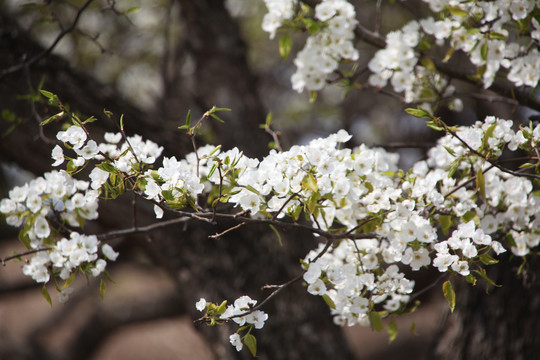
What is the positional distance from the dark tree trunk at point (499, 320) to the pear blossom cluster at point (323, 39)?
1.25m

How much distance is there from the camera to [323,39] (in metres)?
1.84

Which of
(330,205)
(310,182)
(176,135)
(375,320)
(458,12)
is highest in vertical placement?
(458,12)

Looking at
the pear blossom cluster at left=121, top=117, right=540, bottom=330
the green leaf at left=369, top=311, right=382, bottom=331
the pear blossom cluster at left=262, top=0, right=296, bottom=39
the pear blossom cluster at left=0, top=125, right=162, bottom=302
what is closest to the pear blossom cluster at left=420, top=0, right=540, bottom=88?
the pear blossom cluster at left=121, top=117, right=540, bottom=330

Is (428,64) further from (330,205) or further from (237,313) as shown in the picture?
(237,313)

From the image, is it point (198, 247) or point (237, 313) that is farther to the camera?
point (198, 247)

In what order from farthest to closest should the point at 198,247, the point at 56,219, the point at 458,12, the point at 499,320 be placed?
the point at 198,247, the point at 499,320, the point at 458,12, the point at 56,219

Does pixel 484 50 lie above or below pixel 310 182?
above

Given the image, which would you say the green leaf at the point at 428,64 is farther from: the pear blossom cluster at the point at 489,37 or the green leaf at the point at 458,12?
the green leaf at the point at 458,12

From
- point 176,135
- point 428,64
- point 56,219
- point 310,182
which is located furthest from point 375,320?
point 176,135

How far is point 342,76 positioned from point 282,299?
4.34 ft

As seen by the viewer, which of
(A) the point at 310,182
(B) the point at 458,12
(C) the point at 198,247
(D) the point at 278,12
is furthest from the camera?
(C) the point at 198,247

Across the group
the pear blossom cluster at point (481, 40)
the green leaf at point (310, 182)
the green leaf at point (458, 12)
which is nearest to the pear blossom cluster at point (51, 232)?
the green leaf at point (310, 182)

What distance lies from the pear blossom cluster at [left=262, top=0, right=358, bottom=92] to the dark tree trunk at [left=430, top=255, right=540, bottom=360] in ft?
4.09

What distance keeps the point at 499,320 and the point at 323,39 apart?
1642mm
